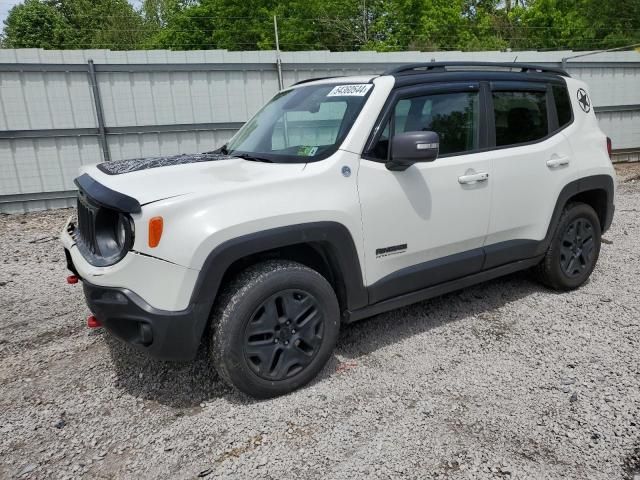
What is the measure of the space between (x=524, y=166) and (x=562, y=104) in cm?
85

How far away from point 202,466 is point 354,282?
4.22 ft

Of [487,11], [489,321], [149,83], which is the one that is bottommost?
[489,321]

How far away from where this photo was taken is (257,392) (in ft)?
9.37

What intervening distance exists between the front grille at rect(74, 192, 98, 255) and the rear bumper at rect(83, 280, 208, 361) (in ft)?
1.14

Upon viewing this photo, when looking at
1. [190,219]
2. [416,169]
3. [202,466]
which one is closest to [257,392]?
[202,466]

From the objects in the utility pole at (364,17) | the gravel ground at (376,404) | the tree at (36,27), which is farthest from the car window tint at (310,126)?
the tree at (36,27)

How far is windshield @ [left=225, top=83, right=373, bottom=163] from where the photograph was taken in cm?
316

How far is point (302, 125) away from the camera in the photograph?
11.6ft

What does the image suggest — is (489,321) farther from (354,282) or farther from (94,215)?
(94,215)

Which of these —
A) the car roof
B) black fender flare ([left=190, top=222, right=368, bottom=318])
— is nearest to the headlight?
black fender flare ([left=190, top=222, right=368, bottom=318])

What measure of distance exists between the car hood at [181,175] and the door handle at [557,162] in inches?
84.3

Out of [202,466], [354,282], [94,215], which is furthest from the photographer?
[354,282]

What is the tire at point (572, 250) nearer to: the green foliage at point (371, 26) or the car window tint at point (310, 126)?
the car window tint at point (310, 126)


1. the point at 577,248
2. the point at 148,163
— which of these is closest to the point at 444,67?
the point at 577,248
